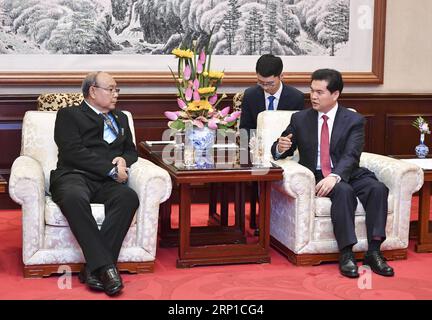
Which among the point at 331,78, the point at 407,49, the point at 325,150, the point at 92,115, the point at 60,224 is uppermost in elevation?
the point at 407,49

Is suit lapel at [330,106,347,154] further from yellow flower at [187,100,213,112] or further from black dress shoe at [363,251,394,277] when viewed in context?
yellow flower at [187,100,213,112]

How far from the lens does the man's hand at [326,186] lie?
4801mm

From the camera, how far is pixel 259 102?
5734 mm

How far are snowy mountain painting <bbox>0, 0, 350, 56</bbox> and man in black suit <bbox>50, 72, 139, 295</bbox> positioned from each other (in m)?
1.49

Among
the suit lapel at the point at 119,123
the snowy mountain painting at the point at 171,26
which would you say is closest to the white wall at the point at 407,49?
the snowy mountain painting at the point at 171,26

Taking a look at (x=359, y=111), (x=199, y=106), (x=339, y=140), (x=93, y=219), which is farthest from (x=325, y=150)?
(x=359, y=111)

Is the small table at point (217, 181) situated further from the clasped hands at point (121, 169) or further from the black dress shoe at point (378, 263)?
the black dress shoe at point (378, 263)

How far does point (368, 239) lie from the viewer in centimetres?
484

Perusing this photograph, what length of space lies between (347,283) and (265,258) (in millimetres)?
641

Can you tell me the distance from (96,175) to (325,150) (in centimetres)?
154

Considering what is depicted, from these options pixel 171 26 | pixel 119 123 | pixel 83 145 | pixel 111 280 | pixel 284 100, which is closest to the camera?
pixel 111 280

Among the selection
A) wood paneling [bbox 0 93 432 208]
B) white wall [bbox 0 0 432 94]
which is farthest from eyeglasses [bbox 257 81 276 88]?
white wall [bbox 0 0 432 94]

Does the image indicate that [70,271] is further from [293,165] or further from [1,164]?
[1,164]

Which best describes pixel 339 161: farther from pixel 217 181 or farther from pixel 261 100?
pixel 261 100
